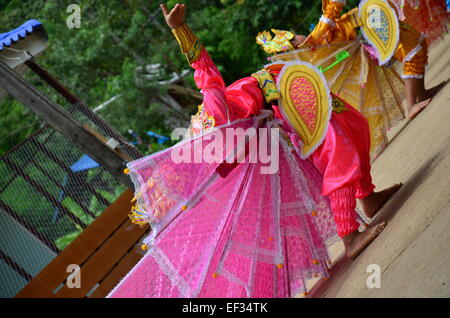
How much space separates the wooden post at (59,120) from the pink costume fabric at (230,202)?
73.1 inches

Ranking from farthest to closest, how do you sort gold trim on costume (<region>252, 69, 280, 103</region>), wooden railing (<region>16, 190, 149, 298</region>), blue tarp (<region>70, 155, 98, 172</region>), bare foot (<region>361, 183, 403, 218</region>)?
1. blue tarp (<region>70, 155, 98, 172</region>)
2. wooden railing (<region>16, 190, 149, 298</region>)
3. bare foot (<region>361, 183, 403, 218</region>)
4. gold trim on costume (<region>252, 69, 280, 103</region>)

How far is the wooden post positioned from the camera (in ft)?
15.8

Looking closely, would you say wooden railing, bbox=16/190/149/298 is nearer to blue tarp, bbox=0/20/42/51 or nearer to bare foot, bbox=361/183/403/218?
blue tarp, bbox=0/20/42/51

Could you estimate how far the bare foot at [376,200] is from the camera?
3604 millimetres

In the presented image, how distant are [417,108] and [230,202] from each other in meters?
2.27

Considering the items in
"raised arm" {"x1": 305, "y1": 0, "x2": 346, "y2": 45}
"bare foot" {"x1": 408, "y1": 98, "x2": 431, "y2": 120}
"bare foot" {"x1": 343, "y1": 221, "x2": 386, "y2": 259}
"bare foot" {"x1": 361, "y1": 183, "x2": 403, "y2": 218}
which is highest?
"raised arm" {"x1": 305, "y1": 0, "x2": 346, "y2": 45}

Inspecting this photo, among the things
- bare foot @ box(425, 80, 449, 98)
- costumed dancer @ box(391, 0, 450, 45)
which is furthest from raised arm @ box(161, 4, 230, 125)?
costumed dancer @ box(391, 0, 450, 45)

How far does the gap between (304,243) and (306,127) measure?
0.69 metres

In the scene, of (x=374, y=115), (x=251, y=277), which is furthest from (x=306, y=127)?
(x=374, y=115)

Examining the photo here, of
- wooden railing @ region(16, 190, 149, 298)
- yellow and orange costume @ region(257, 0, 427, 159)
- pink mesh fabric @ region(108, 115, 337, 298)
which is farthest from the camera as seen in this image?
wooden railing @ region(16, 190, 149, 298)

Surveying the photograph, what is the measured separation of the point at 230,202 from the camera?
3.14 meters

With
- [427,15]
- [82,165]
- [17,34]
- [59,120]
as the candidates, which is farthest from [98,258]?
[427,15]

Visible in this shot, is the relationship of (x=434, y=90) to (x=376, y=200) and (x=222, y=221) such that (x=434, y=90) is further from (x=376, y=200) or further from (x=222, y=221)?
(x=222, y=221)

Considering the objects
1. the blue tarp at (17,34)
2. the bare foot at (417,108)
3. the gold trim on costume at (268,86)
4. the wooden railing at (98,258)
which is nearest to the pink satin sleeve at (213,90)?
the gold trim on costume at (268,86)
